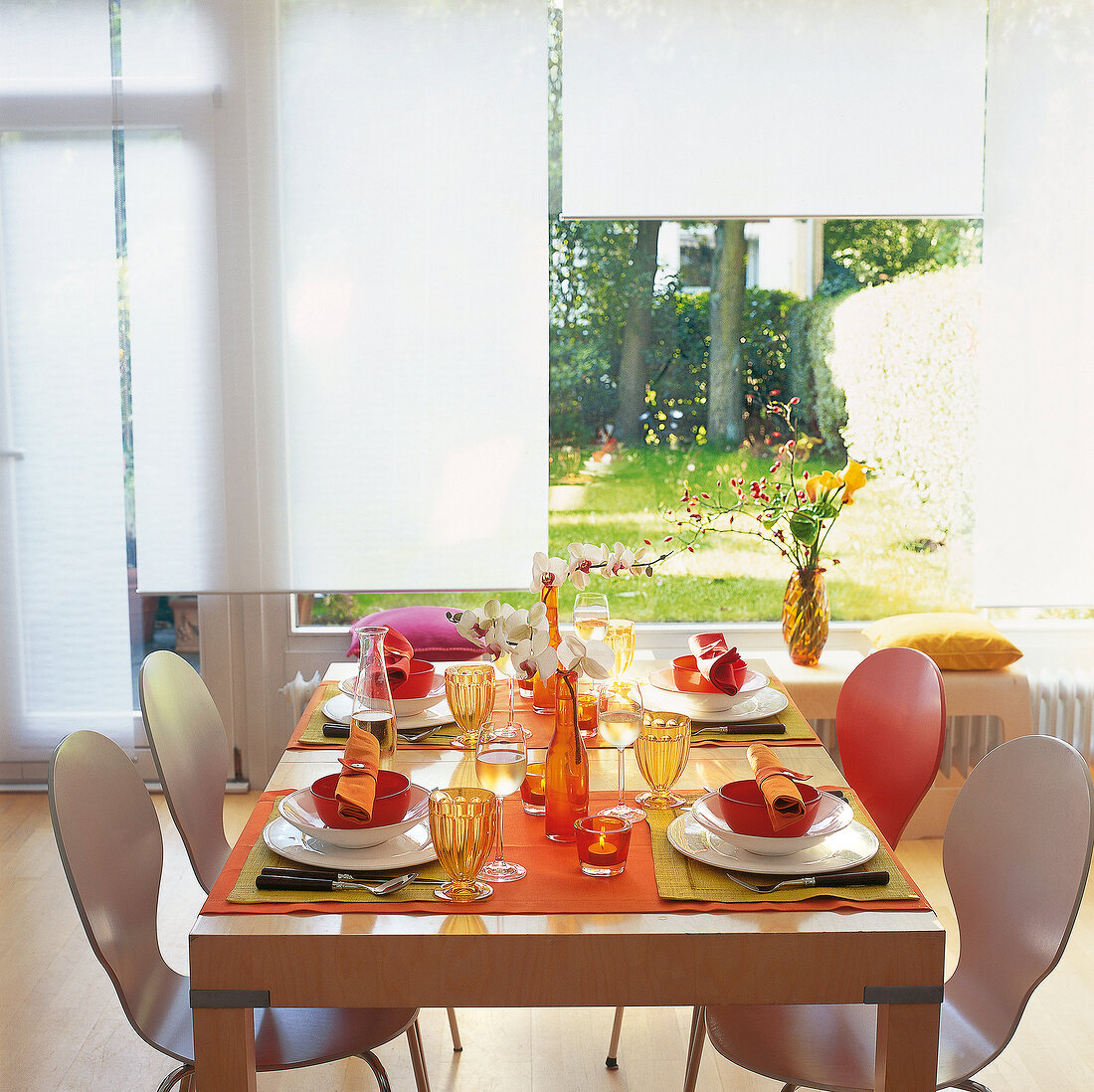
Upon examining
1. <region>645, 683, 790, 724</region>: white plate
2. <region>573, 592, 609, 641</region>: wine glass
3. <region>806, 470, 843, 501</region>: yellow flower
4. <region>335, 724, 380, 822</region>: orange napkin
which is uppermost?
<region>806, 470, 843, 501</region>: yellow flower

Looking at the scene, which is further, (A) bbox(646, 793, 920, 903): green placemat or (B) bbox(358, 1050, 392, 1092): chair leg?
(B) bbox(358, 1050, 392, 1092): chair leg

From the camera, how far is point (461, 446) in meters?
3.49

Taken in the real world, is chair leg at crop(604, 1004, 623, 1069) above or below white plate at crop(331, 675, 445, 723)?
below

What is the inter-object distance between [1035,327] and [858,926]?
2644 mm

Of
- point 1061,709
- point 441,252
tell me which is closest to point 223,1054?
point 441,252

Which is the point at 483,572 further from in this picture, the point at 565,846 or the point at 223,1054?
the point at 223,1054

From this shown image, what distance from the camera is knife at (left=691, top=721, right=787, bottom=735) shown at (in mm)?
2059

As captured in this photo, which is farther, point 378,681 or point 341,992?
point 378,681

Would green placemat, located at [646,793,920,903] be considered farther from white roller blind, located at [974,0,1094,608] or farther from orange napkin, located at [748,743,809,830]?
white roller blind, located at [974,0,1094,608]

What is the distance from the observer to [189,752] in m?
2.07

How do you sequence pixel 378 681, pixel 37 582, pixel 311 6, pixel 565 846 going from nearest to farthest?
pixel 565 846, pixel 378 681, pixel 311 6, pixel 37 582

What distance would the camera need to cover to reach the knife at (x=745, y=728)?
6.75 feet

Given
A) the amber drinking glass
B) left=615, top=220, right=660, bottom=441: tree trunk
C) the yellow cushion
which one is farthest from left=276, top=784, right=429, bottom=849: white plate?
left=615, top=220, right=660, bottom=441: tree trunk

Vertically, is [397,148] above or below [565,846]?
above
